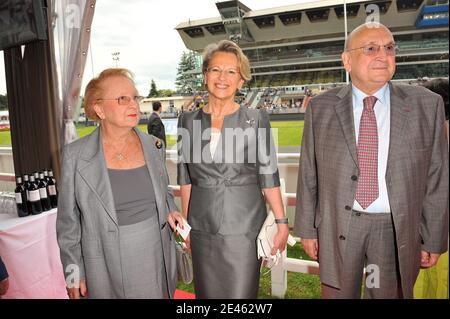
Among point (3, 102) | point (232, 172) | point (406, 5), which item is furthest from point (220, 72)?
point (3, 102)

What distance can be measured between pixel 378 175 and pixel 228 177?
2.03 ft

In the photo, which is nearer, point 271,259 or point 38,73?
point 271,259

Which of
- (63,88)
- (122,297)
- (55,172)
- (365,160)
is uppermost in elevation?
(63,88)

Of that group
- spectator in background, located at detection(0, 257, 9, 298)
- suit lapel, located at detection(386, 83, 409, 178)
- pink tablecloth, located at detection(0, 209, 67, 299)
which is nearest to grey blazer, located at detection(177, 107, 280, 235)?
suit lapel, located at detection(386, 83, 409, 178)

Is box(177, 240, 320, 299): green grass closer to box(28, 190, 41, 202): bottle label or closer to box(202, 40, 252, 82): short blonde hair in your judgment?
box(28, 190, 41, 202): bottle label

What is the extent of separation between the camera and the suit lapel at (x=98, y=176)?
52.7 inches

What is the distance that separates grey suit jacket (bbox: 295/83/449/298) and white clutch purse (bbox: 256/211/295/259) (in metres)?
0.11

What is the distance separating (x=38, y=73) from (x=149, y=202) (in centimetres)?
253

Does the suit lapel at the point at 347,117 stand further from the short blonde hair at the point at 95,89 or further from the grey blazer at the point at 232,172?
the short blonde hair at the point at 95,89

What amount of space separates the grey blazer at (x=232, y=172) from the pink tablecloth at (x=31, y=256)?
135 cm
